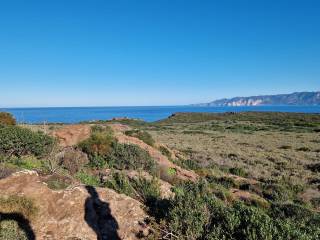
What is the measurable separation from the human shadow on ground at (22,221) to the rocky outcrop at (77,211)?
8 centimetres

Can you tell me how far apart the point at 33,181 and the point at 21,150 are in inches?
181

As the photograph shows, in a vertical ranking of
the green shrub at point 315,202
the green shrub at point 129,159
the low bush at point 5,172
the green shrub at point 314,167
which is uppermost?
the low bush at point 5,172

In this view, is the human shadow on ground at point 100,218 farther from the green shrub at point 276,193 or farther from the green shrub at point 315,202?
the green shrub at point 315,202

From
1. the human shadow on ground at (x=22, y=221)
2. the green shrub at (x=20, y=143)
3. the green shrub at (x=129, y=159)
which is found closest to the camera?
the human shadow on ground at (x=22, y=221)

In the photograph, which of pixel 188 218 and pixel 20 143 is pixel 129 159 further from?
pixel 188 218

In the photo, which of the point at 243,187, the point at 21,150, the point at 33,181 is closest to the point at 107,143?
the point at 21,150

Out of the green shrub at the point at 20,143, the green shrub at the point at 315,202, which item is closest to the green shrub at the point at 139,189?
the green shrub at the point at 20,143

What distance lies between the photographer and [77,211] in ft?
23.4

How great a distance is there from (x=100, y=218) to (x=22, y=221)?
57.4 inches

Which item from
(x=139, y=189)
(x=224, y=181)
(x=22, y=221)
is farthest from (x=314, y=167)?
(x=22, y=221)

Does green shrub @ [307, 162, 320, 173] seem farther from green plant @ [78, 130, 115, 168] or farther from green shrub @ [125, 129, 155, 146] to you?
green plant @ [78, 130, 115, 168]

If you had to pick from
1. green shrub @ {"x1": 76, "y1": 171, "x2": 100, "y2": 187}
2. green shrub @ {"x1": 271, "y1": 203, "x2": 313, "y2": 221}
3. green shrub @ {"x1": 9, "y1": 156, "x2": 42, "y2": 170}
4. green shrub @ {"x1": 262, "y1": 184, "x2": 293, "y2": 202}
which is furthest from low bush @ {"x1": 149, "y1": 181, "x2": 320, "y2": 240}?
green shrub @ {"x1": 262, "y1": 184, "x2": 293, "y2": 202}

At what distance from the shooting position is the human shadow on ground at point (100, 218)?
6715mm

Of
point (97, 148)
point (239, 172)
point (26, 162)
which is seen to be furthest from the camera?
point (239, 172)
